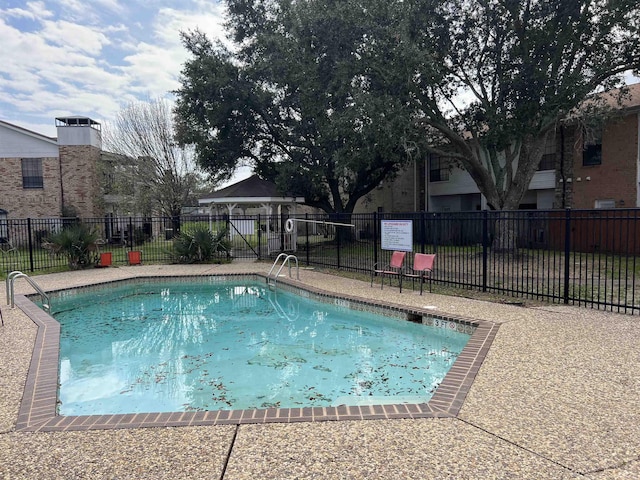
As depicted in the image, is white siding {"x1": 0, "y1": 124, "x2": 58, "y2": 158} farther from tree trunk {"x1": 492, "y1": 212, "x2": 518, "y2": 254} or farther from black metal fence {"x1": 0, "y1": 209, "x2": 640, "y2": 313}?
tree trunk {"x1": 492, "y1": 212, "x2": 518, "y2": 254}

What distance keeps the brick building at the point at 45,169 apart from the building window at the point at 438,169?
2144 cm

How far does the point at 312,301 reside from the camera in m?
10.6

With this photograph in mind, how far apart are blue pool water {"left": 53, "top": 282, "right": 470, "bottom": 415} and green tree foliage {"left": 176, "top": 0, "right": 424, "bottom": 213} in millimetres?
7692

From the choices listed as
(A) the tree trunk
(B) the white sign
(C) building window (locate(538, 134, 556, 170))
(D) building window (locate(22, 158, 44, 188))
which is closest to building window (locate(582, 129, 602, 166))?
(C) building window (locate(538, 134, 556, 170))

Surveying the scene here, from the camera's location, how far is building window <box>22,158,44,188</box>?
2617 cm

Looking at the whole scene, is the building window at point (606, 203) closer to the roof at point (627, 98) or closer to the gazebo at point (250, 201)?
the roof at point (627, 98)

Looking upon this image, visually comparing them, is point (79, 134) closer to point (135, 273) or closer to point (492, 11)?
point (135, 273)

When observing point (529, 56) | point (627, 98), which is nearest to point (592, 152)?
point (627, 98)

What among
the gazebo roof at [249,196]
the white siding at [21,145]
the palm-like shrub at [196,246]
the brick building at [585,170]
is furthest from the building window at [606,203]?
the white siding at [21,145]

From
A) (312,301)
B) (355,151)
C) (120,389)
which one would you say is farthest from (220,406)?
(355,151)

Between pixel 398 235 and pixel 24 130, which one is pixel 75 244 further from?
pixel 24 130

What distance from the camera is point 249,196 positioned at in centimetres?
2016

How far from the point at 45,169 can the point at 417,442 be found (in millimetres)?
29520

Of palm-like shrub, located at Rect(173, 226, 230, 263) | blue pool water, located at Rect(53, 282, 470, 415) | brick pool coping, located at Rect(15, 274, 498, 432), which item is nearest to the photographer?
brick pool coping, located at Rect(15, 274, 498, 432)
